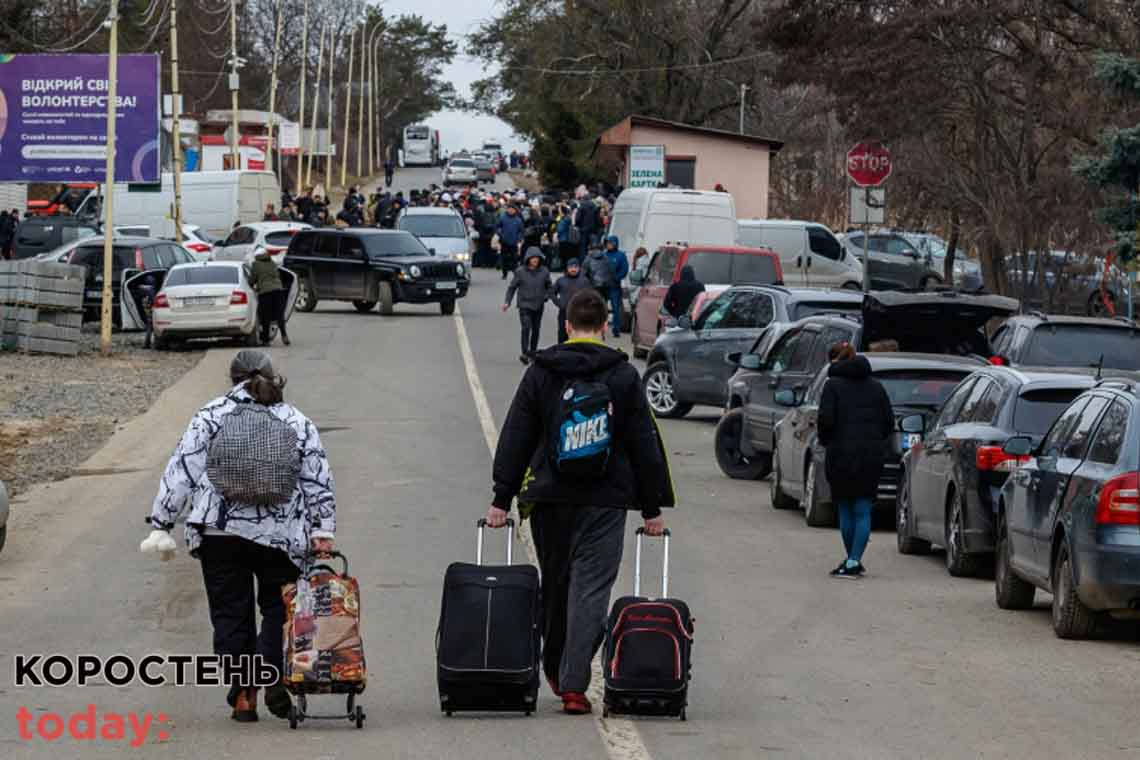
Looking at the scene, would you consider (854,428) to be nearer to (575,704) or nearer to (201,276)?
(575,704)

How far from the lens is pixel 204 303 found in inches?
1348

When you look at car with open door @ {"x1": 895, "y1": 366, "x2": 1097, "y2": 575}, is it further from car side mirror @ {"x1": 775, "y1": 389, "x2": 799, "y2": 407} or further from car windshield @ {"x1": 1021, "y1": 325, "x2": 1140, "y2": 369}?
car windshield @ {"x1": 1021, "y1": 325, "x2": 1140, "y2": 369}

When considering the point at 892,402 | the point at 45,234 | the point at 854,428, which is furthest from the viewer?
the point at 45,234

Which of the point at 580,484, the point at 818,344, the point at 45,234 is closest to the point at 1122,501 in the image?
the point at 580,484

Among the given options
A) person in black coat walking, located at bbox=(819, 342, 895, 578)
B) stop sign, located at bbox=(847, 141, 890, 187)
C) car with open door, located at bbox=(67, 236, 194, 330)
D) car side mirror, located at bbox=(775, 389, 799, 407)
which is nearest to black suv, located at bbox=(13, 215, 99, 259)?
car with open door, located at bbox=(67, 236, 194, 330)

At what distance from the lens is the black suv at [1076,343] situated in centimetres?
1825

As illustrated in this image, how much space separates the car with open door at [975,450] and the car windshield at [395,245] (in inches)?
1097

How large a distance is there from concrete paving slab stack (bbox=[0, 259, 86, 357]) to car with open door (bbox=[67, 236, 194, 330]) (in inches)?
100

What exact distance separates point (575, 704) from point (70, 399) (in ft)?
65.0

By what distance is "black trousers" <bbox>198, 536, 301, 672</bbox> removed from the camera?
28.5ft

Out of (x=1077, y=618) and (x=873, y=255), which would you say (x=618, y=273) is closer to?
(x=873, y=255)

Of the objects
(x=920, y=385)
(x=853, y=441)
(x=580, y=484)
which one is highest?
(x=580, y=484)

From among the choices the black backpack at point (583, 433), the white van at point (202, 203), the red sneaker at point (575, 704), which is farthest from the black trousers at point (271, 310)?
the black backpack at point (583, 433)

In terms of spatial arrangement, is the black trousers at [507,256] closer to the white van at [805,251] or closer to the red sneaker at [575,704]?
the white van at [805,251]
